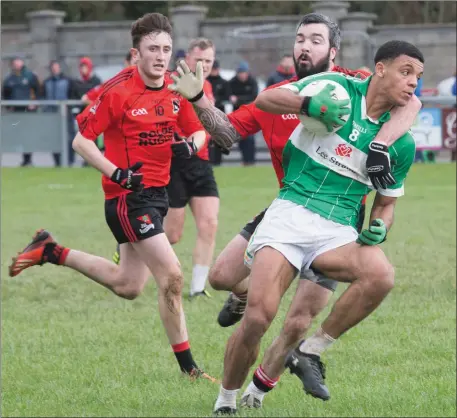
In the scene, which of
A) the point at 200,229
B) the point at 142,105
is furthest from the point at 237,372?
the point at 200,229

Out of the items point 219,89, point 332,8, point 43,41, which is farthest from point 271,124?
point 43,41

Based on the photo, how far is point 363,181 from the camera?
668 cm

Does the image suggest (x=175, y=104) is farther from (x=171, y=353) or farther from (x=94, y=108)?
(x=171, y=353)

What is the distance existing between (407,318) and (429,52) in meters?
24.4

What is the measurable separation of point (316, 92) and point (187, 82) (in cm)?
85

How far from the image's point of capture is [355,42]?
31828mm

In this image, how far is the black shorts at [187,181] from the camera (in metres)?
10.8

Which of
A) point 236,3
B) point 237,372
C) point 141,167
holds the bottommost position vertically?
point 236,3

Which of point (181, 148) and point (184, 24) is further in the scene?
point (184, 24)

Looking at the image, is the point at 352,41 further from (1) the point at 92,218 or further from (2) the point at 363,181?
(2) the point at 363,181

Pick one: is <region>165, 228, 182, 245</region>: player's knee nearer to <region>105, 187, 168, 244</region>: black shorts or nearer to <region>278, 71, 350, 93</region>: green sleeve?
<region>105, 187, 168, 244</region>: black shorts

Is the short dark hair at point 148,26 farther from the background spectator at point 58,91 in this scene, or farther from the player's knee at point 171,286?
the background spectator at point 58,91

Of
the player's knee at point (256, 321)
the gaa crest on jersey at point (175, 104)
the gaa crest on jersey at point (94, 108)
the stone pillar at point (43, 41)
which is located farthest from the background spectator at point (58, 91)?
the player's knee at point (256, 321)

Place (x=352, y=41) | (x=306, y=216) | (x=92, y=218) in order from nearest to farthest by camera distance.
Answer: (x=306, y=216) → (x=92, y=218) → (x=352, y=41)
